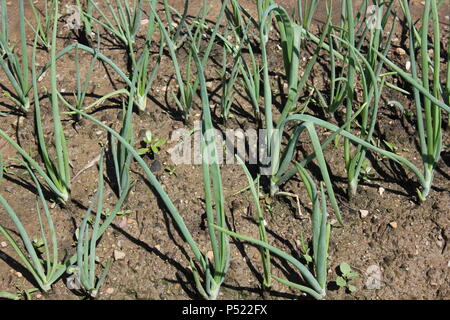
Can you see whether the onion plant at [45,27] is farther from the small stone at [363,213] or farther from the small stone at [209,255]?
the small stone at [363,213]

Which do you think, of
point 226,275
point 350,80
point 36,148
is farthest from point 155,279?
point 350,80

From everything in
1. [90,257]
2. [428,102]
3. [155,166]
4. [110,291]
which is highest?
[428,102]

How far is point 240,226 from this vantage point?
1726mm

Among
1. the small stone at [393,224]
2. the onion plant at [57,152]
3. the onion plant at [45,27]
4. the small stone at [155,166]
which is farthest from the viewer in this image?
the onion plant at [45,27]

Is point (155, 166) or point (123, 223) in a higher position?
point (155, 166)

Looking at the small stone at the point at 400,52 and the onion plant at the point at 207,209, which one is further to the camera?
the small stone at the point at 400,52

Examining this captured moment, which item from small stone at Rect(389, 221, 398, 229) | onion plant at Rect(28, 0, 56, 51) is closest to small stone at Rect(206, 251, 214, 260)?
small stone at Rect(389, 221, 398, 229)

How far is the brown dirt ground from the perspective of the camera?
1.61 m

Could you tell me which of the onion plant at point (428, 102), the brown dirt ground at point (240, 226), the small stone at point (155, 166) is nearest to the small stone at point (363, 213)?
the brown dirt ground at point (240, 226)

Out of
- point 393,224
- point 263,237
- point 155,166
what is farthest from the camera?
point 155,166

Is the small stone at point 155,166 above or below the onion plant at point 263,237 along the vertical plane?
above

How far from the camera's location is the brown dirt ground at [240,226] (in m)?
1.61

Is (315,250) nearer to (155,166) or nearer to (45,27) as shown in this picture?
(155,166)

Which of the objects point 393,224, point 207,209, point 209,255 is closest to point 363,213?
point 393,224
